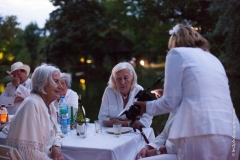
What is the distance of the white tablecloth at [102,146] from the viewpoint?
233 cm

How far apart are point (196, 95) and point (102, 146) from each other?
939 millimetres

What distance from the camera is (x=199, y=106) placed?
1822 mm

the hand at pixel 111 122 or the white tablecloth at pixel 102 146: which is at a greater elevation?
the hand at pixel 111 122

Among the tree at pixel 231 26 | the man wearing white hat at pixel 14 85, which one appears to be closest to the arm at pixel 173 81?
the man wearing white hat at pixel 14 85

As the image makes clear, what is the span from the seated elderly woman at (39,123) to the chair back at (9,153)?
150mm

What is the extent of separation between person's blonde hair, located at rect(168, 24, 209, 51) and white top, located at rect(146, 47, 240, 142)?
3.5 inches

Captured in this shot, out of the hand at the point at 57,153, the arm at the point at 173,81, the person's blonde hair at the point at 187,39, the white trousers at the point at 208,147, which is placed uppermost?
the person's blonde hair at the point at 187,39

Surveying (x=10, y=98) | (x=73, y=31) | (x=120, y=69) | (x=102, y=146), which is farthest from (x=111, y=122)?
(x=73, y=31)

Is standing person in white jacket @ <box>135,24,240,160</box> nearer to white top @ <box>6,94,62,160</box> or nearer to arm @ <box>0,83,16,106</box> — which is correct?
white top @ <box>6,94,62,160</box>

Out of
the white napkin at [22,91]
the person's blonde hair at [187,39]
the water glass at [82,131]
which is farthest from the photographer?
the white napkin at [22,91]

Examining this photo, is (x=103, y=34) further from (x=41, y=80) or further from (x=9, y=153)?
(x=9, y=153)

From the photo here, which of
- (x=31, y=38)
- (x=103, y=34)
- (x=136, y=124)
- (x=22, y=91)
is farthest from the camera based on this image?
(x=31, y=38)

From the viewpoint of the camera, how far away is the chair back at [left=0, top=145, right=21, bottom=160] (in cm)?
208

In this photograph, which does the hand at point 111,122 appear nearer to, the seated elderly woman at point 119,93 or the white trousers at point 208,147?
the seated elderly woman at point 119,93
